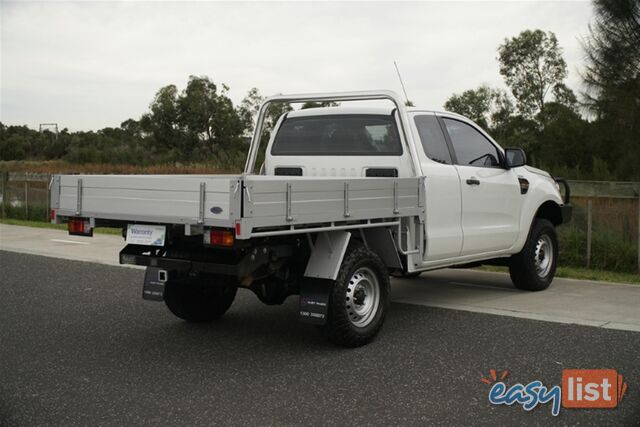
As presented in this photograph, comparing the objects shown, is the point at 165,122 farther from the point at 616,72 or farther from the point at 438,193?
the point at 438,193

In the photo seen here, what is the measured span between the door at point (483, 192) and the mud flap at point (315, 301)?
7.46ft

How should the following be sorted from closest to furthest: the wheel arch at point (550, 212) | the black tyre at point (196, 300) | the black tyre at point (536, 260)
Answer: the black tyre at point (196, 300)
the black tyre at point (536, 260)
the wheel arch at point (550, 212)

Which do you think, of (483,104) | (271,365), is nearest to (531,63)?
(483,104)

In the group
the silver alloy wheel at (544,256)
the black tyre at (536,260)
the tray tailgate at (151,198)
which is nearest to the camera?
the tray tailgate at (151,198)

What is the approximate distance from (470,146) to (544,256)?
79.1 inches

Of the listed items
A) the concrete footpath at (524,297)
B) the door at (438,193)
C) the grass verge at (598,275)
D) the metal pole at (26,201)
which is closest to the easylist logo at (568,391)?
the concrete footpath at (524,297)

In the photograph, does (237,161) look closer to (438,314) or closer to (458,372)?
(438,314)

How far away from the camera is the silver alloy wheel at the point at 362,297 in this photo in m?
6.33

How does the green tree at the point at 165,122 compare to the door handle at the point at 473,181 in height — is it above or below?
above

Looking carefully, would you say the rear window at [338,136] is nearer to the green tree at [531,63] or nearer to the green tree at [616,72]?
the green tree at [616,72]

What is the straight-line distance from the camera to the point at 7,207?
70.4 ft

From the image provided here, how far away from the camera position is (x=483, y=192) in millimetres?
8133

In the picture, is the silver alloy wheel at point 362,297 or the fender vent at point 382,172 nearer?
the silver alloy wheel at point 362,297

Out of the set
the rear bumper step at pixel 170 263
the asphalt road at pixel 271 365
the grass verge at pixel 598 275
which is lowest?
the asphalt road at pixel 271 365
